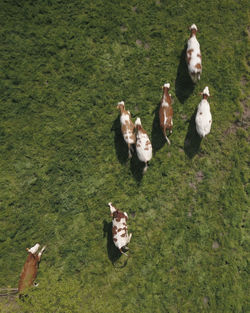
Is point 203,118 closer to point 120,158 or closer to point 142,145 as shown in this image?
point 142,145

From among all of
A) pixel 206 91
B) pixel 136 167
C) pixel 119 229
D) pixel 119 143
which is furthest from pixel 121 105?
pixel 119 229

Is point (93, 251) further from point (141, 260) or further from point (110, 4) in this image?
point (110, 4)

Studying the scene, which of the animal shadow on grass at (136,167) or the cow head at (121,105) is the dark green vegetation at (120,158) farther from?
the cow head at (121,105)

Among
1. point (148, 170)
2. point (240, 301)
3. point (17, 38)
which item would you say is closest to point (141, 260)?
point (148, 170)

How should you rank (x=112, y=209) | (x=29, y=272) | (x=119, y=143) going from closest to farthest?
(x=29, y=272), (x=112, y=209), (x=119, y=143)

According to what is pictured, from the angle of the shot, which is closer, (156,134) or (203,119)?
(203,119)

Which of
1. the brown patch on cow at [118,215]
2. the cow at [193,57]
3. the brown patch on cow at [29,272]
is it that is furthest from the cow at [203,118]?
the brown patch on cow at [29,272]
